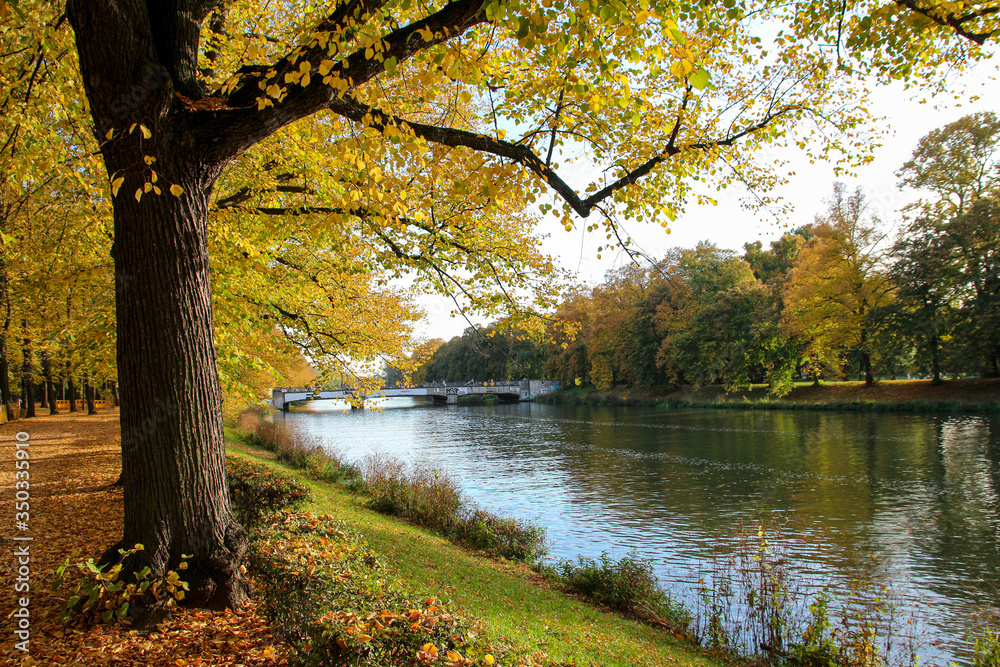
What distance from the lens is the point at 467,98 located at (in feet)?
16.7

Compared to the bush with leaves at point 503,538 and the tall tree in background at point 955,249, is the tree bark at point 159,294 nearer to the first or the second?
the bush with leaves at point 503,538

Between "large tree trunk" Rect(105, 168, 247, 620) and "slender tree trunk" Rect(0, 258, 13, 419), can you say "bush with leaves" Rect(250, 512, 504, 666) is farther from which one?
"slender tree trunk" Rect(0, 258, 13, 419)

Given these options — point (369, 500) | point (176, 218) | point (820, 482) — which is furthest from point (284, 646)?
point (820, 482)

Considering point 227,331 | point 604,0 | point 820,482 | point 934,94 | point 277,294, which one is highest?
point 934,94

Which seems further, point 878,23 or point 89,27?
point 878,23

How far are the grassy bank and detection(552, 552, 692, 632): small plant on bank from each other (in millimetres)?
27810

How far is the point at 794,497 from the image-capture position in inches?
547

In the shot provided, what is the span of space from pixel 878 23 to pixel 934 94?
182 cm

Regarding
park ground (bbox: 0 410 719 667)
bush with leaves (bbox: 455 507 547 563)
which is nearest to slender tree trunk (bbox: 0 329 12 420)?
park ground (bbox: 0 410 719 667)

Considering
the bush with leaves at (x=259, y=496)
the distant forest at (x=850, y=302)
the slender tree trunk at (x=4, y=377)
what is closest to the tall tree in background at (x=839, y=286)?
the distant forest at (x=850, y=302)

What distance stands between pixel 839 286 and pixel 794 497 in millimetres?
25514

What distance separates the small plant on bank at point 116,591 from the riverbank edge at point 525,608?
1.68 meters

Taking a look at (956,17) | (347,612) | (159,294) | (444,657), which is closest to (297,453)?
(159,294)

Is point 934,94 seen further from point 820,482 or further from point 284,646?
point 820,482
